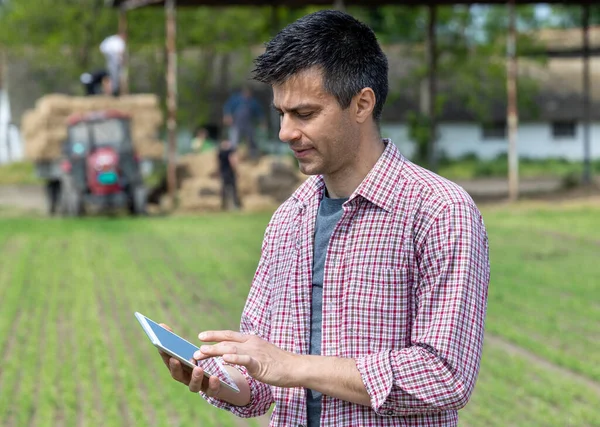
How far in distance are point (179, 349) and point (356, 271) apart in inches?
18.1

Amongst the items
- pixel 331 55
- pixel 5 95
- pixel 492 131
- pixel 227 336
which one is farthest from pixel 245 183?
pixel 5 95

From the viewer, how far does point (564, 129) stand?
5222 centimetres

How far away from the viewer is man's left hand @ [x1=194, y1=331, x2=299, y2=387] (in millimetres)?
2637

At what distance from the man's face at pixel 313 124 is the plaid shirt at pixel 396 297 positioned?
0.10 metres

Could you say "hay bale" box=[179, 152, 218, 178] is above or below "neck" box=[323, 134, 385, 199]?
below

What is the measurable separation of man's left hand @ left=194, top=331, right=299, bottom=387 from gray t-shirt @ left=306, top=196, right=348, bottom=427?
0.58ft

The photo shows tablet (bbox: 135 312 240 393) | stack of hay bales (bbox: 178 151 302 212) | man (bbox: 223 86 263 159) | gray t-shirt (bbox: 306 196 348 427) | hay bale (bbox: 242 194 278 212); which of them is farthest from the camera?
man (bbox: 223 86 263 159)

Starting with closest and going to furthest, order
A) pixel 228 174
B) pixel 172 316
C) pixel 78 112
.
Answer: pixel 172 316 → pixel 78 112 → pixel 228 174

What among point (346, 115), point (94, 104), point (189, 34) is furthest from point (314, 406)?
point (189, 34)

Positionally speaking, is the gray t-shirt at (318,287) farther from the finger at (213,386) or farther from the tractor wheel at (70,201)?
the tractor wheel at (70,201)

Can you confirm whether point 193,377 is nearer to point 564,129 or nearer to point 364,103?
point 364,103

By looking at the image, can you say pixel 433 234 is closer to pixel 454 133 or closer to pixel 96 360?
pixel 96 360

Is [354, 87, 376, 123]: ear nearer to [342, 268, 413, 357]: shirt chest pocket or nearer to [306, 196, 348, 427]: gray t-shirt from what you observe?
[306, 196, 348, 427]: gray t-shirt

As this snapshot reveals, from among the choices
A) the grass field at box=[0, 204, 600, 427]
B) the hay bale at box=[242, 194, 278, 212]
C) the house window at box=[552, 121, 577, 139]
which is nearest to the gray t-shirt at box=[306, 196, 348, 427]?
the grass field at box=[0, 204, 600, 427]
